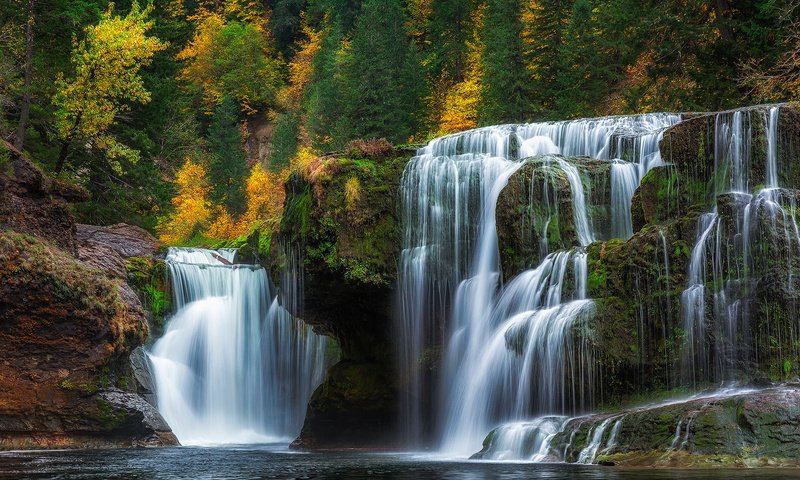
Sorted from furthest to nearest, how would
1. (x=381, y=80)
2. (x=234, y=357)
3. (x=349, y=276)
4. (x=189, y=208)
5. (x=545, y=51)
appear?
(x=189, y=208)
(x=381, y=80)
(x=545, y=51)
(x=234, y=357)
(x=349, y=276)

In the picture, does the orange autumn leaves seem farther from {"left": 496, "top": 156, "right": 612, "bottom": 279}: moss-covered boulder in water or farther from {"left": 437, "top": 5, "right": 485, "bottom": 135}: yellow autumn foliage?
{"left": 496, "top": 156, "right": 612, "bottom": 279}: moss-covered boulder in water

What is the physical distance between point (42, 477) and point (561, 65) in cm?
3217

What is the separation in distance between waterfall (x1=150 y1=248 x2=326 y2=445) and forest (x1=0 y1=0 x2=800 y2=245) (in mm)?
4625

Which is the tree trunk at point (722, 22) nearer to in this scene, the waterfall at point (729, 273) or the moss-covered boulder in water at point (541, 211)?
the moss-covered boulder in water at point (541, 211)

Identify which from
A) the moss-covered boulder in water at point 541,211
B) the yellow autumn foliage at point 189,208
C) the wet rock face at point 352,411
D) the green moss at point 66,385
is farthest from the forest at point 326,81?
the green moss at point 66,385

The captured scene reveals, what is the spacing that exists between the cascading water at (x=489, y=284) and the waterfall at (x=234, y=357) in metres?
6.64

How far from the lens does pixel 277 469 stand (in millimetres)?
12617

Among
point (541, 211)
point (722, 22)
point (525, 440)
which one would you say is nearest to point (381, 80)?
point (722, 22)

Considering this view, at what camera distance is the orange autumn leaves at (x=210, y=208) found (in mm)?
54875

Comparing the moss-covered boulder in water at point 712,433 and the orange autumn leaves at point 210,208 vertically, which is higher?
the orange autumn leaves at point 210,208

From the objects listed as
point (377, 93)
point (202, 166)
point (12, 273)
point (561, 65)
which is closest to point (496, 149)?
point (12, 273)

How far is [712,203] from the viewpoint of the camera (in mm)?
16047

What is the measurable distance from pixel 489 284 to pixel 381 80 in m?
27.3

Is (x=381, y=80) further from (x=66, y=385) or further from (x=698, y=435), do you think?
(x=698, y=435)
